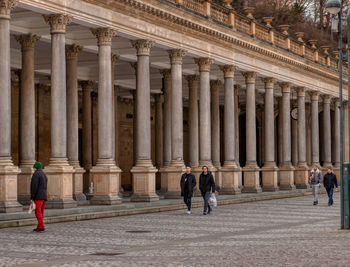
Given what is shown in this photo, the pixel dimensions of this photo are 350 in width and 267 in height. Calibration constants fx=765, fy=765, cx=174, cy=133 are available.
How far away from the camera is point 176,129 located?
3441cm

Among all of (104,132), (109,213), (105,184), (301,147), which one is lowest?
(109,213)

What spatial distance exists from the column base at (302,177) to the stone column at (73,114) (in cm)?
2137

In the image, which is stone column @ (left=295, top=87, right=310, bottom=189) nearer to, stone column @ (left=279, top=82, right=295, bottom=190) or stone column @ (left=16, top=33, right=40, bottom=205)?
stone column @ (left=279, top=82, right=295, bottom=190)

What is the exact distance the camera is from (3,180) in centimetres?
2322

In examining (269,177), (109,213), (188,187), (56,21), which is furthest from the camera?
(269,177)

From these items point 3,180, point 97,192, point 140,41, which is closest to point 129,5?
point 140,41

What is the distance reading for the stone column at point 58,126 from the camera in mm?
26203

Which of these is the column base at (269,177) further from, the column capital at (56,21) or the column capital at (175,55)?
the column capital at (56,21)

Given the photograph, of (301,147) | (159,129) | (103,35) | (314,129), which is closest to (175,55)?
(103,35)

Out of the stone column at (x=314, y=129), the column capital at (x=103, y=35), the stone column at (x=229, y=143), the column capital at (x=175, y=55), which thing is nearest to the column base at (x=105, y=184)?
the column capital at (x=103, y=35)

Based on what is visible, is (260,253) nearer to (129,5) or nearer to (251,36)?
(129,5)

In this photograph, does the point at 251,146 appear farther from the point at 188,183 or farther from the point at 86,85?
the point at 188,183

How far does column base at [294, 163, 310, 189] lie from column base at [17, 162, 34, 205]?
82.2 ft

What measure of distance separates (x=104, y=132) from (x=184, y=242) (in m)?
12.8
